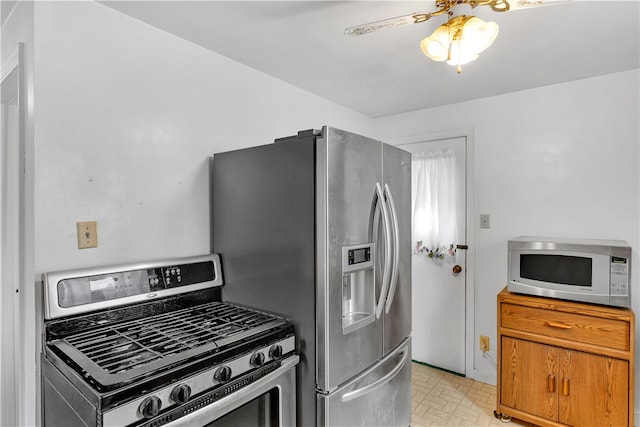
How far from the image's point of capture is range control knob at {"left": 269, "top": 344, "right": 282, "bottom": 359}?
1.37m

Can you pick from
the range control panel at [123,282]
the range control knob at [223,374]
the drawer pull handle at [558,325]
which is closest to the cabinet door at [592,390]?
the drawer pull handle at [558,325]

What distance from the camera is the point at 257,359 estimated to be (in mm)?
1318

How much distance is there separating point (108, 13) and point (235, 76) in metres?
0.71

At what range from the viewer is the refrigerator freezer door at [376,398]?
1489 mm

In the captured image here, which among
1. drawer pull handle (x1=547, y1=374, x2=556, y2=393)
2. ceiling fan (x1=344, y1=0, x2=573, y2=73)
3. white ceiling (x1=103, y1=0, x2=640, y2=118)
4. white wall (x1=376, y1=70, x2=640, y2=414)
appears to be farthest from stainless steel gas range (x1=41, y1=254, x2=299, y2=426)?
white wall (x1=376, y1=70, x2=640, y2=414)

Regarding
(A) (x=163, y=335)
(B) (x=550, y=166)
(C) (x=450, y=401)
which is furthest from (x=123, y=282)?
(B) (x=550, y=166)

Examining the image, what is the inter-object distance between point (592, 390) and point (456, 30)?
217 centimetres

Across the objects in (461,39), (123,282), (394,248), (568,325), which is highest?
(461,39)

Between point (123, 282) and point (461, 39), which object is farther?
point (123, 282)

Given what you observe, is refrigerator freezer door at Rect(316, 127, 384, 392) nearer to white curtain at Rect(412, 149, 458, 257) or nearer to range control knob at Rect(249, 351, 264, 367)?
range control knob at Rect(249, 351, 264, 367)

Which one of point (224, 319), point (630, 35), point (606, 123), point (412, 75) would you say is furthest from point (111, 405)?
point (606, 123)

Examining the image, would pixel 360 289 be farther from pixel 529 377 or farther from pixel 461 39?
pixel 529 377

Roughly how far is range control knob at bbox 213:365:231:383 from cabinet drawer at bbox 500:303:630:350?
192 cm

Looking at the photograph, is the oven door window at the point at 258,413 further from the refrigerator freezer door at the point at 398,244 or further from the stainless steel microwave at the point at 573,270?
the stainless steel microwave at the point at 573,270
